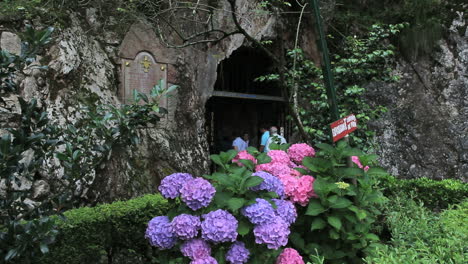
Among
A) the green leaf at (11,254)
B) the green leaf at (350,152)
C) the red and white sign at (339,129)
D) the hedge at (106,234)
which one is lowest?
the hedge at (106,234)

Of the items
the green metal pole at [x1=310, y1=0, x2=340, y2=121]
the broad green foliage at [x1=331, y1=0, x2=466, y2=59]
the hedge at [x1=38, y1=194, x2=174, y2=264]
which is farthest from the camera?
the broad green foliage at [x1=331, y1=0, x2=466, y2=59]

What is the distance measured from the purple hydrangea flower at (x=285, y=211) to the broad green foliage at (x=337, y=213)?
0.13 m

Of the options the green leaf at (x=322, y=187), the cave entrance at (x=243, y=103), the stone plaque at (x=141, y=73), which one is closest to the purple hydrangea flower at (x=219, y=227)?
the green leaf at (x=322, y=187)

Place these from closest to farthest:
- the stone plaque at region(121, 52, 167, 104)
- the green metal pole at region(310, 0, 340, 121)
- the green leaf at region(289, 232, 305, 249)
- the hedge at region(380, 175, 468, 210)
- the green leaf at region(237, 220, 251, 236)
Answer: the green leaf at region(237, 220, 251, 236), the green leaf at region(289, 232, 305, 249), the green metal pole at region(310, 0, 340, 121), the hedge at region(380, 175, 468, 210), the stone plaque at region(121, 52, 167, 104)

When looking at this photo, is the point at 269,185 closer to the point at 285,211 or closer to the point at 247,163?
the point at 285,211

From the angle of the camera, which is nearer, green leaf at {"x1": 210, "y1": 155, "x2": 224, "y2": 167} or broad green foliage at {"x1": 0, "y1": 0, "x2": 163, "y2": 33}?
green leaf at {"x1": 210, "y1": 155, "x2": 224, "y2": 167}

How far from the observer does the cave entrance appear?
9.12 metres

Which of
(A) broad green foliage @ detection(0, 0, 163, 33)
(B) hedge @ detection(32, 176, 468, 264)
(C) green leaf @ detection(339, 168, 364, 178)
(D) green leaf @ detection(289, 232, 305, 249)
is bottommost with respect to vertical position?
(B) hedge @ detection(32, 176, 468, 264)

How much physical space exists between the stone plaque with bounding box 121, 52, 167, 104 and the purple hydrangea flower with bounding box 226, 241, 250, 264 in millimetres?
4260

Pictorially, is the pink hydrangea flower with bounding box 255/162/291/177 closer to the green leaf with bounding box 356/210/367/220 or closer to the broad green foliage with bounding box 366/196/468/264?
the green leaf with bounding box 356/210/367/220

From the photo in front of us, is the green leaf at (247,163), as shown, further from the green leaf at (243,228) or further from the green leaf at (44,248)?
the green leaf at (44,248)

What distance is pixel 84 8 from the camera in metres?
5.67

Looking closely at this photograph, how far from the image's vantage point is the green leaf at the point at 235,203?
6.02 feet

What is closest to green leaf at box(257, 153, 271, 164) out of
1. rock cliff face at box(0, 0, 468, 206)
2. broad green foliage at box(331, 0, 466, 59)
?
rock cliff face at box(0, 0, 468, 206)
